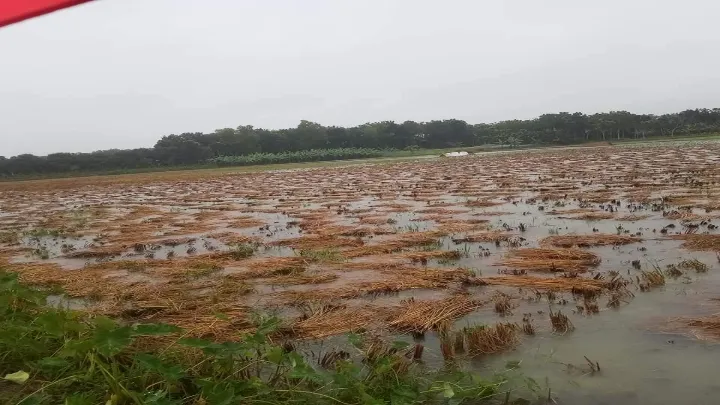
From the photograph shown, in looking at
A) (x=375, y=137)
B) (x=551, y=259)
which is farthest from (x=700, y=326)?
(x=375, y=137)

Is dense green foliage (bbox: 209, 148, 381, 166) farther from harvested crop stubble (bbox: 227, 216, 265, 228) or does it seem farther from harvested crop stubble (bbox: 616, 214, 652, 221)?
harvested crop stubble (bbox: 616, 214, 652, 221)

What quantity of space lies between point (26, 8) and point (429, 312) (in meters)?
3.45

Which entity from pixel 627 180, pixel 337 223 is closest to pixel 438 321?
pixel 337 223

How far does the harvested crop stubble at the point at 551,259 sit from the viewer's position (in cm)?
579

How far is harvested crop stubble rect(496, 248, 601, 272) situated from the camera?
19.0ft

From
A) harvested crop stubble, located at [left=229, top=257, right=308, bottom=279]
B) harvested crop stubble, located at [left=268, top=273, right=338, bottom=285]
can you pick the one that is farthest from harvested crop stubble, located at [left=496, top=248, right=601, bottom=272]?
harvested crop stubble, located at [left=229, top=257, right=308, bottom=279]

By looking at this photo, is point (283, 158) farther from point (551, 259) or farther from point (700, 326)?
point (700, 326)

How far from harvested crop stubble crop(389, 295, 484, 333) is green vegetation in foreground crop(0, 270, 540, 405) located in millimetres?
→ 685

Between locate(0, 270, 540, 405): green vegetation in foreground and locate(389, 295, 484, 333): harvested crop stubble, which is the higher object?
locate(0, 270, 540, 405): green vegetation in foreground

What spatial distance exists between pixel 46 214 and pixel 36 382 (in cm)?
1622

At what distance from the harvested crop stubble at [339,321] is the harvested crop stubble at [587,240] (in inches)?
139

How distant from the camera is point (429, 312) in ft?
14.4

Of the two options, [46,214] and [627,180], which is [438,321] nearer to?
[627,180]

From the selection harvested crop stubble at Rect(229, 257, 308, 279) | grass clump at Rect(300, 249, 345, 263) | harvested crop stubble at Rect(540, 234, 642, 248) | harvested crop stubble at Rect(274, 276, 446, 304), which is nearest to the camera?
harvested crop stubble at Rect(274, 276, 446, 304)
